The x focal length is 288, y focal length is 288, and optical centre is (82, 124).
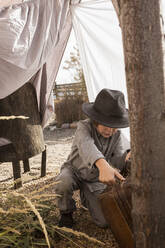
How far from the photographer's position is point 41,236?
1.79 metres

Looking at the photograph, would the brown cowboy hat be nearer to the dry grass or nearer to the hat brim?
the hat brim

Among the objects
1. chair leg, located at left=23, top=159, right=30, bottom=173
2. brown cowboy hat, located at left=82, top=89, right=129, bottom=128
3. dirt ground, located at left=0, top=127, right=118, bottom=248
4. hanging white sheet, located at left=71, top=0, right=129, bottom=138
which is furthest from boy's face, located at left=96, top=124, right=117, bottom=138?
chair leg, located at left=23, top=159, right=30, bottom=173

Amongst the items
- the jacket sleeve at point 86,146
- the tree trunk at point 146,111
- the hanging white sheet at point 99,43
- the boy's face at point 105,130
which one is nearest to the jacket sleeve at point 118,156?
the boy's face at point 105,130

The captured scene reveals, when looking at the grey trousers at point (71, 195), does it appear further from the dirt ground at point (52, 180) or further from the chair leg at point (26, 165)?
the chair leg at point (26, 165)

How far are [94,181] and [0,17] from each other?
1.46 m

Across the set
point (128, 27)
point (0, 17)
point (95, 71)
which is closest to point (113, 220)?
point (128, 27)

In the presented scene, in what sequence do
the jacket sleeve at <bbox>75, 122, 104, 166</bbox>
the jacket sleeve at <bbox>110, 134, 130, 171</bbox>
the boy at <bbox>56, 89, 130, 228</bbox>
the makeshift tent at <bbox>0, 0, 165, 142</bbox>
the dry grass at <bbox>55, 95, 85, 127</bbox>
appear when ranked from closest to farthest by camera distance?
1. the jacket sleeve at <bbox>75, 122, 104, 166</bbox>
2. the boy at <bbox>56, 89, 130, 228</bbox>
3. the jacket sleeve at <bbox>110, 134, 130, 171</bbox>
4. the makeshift tent at <bbox>0, 0, 165, 142</bbox>
5. the dry grass at <bbox>55, 95, 85, 127</bbox>

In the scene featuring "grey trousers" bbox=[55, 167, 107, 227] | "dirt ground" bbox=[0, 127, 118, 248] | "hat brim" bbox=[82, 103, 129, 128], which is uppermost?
"hat brim" bbox=[82, 103, 129, 128]

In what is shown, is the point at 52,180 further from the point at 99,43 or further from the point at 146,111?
the point at 146,111

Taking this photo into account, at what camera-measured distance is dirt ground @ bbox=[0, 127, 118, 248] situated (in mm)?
1763

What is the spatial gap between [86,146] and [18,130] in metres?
1.29

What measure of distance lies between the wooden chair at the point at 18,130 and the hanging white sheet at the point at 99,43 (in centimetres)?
86

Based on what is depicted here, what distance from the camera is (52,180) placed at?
3.23 meters

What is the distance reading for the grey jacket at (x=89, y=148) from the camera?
1.93 metres
